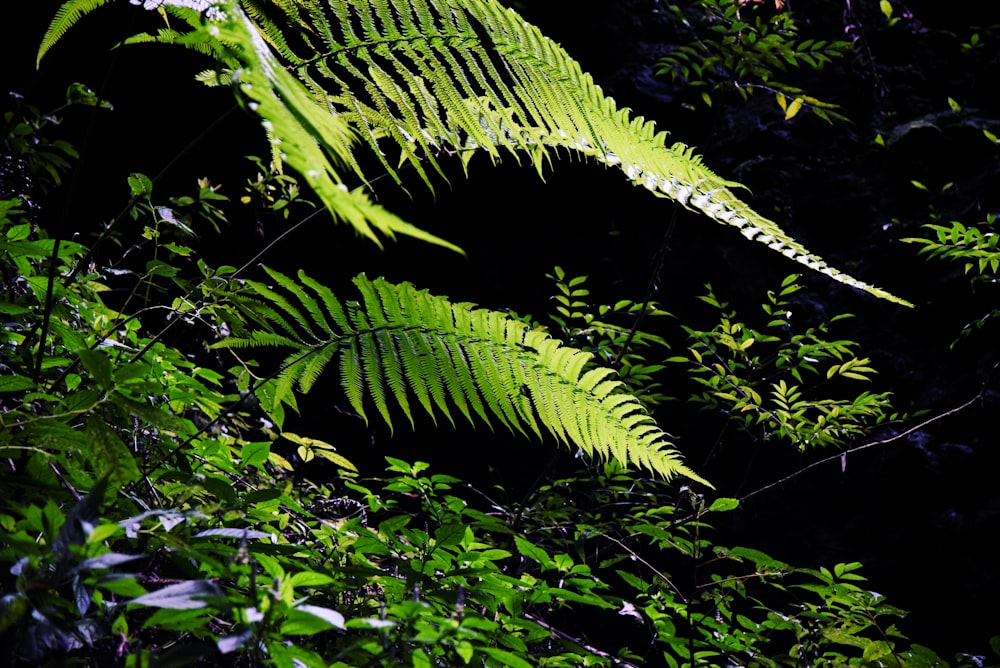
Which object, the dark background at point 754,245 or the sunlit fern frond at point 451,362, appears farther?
the dark background at point 754,245

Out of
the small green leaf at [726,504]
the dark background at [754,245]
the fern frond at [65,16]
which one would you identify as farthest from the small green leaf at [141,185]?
the dark background at [754,245]

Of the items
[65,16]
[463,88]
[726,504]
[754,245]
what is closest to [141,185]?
[65,16]

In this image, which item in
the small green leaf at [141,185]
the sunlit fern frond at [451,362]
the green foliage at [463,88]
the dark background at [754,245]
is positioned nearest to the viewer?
the green foliage at [463,88]

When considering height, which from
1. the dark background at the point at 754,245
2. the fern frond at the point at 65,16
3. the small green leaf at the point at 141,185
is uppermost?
the fern frond at the point at 65,16

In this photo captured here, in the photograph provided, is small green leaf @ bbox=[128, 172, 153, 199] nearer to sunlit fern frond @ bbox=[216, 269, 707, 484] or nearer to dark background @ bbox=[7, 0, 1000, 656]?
sunlit fern frond @ bbox=[216, 269, 707, 484]

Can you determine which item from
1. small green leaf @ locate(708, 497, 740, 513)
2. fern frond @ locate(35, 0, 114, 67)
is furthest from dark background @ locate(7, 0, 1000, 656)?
fern frond @ locate(35, 0, 114, 67)

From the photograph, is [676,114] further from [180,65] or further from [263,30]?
[263,30]

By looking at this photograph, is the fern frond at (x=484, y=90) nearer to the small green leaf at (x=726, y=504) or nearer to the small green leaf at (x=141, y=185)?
the small green leaf at (x=141, y=185)

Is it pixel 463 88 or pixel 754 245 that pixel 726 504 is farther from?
pixel 754 245

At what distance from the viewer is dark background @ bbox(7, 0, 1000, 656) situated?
114 inches

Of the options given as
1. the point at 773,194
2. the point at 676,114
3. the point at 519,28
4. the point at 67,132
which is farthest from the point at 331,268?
the point at 519,28

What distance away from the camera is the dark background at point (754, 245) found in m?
2.89

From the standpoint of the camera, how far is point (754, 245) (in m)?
3.48

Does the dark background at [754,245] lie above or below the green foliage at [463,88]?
below
